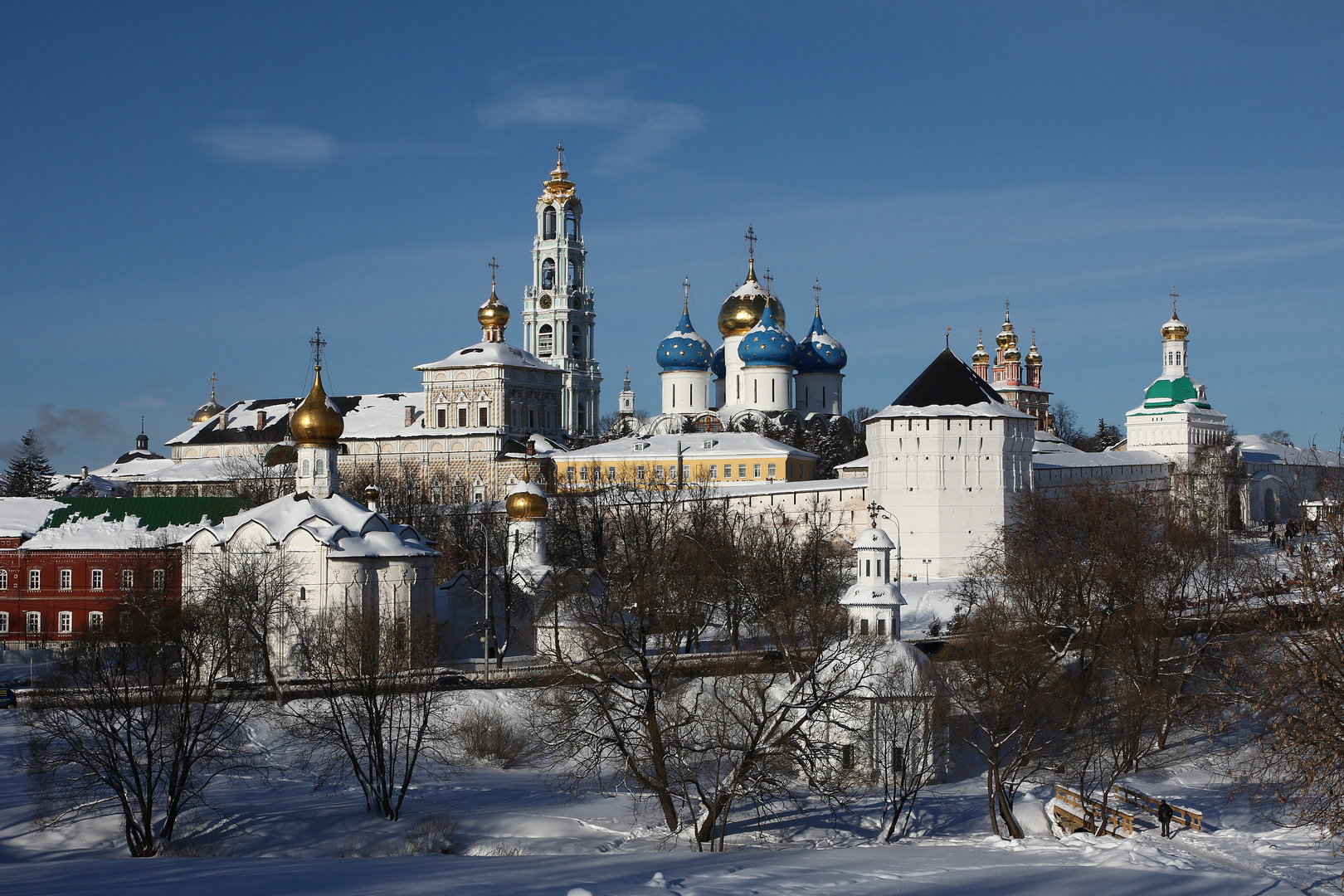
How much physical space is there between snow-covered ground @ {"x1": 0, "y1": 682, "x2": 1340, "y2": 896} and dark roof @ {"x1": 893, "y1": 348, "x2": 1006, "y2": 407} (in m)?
16.4

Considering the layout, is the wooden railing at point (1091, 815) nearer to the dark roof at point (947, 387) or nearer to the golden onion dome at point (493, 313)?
the dark roof at point (947, 387)

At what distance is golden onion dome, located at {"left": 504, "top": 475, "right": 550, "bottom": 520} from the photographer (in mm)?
29688

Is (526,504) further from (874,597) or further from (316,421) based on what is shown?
(874,597)

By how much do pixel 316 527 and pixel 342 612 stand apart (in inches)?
71.0

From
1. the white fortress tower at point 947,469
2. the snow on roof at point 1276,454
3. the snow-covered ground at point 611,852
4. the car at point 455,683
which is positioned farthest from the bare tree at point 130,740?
the snow on roof at point 1276,454

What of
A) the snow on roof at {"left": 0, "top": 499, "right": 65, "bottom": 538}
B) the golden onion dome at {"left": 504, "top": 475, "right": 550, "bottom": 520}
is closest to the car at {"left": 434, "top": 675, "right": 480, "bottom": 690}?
the golden onion dome at {"left": 504, "top": 475, "right": 550, "bottom": 520}

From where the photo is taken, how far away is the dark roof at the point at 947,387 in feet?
128

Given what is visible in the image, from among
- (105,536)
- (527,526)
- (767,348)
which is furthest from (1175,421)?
(105,536)

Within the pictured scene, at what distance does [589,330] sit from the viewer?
221ft

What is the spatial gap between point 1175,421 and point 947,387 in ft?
61.5

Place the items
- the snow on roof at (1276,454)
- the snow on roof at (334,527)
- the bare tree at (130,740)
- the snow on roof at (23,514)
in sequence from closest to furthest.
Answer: the bare tree at (130,740), the snow on roof at (334,527), the snow on roof at (23,514), the snow on roof at (1276,454)

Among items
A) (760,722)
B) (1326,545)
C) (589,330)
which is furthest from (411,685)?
(589,330)

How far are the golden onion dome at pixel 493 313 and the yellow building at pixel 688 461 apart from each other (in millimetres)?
9007

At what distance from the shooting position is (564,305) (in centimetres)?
6638
